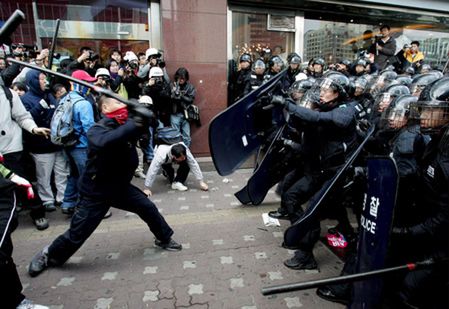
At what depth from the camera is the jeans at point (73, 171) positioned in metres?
4.15

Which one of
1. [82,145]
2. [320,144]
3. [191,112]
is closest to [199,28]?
[191,112]

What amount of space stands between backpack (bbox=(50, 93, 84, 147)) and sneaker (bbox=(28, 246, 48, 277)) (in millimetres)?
1399

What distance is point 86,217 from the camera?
9.89ft

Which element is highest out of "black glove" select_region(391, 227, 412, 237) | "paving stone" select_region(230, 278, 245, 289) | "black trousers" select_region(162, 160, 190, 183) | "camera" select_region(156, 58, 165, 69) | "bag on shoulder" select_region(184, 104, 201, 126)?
"camera" select_region(156, 58, 165, 69)

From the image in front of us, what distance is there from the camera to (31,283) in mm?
2996

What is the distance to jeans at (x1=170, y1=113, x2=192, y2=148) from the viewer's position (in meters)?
6.44

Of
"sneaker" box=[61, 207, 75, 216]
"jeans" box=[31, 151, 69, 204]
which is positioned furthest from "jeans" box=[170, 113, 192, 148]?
"sneaker" box=[61, 207, 75, 216]

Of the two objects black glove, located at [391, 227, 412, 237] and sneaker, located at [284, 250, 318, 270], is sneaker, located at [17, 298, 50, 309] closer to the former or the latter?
sneaker, located at [284, 250, 318, 270]

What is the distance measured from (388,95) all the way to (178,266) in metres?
2.81

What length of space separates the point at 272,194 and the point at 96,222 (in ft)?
9.35

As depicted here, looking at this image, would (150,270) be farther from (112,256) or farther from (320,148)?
(320,148)

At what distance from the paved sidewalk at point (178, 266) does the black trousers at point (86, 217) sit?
9.2 inches

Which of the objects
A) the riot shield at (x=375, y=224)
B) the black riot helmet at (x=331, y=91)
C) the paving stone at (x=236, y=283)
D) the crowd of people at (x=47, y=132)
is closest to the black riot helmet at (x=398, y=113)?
the black riot helmet at (x=331, y=91)

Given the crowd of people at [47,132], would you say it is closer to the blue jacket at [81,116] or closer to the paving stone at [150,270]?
the blue jacket at [81,116]
